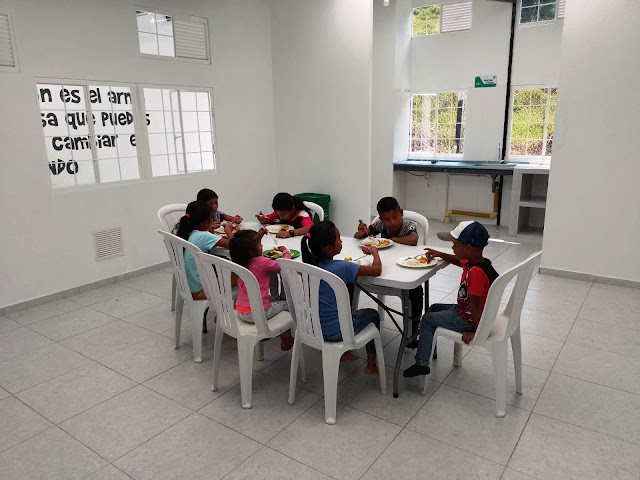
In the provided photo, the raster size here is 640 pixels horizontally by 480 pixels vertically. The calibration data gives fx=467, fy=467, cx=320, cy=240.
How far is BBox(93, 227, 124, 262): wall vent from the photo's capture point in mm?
4555

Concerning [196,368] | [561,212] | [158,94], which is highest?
[158,94]

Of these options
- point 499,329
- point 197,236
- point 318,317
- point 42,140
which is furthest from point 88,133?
point 499,329

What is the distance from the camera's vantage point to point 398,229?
3268 millimetres

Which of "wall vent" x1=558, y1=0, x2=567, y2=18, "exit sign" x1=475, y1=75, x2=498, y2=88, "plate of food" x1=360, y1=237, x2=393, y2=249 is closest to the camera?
"plate of food" x1=360, y1=237, x2=393, y2=249

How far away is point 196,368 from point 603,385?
249cm

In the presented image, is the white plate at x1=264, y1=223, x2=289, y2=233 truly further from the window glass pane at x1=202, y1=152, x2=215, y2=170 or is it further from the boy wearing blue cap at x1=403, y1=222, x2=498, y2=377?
the window glass pane at x1=202, y1=152, x2=215, y2=170

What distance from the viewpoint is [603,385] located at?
2.73m

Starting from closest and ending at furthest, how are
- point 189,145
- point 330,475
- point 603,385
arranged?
point 330,475
point 603,385
point 189,145

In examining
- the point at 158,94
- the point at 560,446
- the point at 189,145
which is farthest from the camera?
the point at 189,145

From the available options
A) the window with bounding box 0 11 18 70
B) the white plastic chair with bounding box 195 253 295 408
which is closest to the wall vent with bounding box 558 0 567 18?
the white plastic chair with bounding box 195 253 295 408

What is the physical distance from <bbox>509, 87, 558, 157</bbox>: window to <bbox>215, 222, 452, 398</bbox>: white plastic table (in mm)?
4559

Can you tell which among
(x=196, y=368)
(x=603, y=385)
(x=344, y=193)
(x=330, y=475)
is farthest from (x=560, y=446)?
(x=344, y=193)

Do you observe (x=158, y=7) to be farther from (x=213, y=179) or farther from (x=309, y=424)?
(x=309, y=424)

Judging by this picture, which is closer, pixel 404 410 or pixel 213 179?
pixel 404 410
